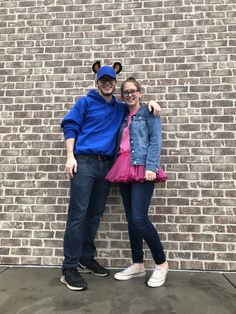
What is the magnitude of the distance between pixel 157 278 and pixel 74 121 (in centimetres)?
161

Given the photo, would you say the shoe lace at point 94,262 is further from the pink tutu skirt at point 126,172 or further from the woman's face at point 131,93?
the woman's face at point 131,93

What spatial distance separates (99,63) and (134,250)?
2047 mm

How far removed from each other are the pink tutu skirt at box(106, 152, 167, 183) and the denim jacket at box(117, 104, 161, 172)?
6cm

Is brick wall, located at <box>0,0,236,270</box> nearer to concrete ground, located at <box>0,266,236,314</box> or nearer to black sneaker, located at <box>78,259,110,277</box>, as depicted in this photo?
black sneaker, located at <box>78,259,110,277</box>

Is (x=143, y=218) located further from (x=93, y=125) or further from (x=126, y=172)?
(x=93, y=125)

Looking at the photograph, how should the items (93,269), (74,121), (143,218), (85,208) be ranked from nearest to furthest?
(143,218), (85,208), (74,121), (93,269)

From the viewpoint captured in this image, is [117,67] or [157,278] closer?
[157,278]

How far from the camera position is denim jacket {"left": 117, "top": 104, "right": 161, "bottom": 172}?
3029mm

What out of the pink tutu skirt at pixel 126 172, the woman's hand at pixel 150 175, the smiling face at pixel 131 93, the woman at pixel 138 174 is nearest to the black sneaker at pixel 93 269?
the woman at pixel 138 174

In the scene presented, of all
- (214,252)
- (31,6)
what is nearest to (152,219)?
(214,252)

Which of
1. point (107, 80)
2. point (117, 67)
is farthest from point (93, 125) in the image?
point (117, 67)

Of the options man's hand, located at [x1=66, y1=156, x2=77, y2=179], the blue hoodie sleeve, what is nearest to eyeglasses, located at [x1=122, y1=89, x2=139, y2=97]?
the blue hoodie sleeve

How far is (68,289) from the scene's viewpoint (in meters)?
2.91

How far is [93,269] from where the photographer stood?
3320 millimetres
